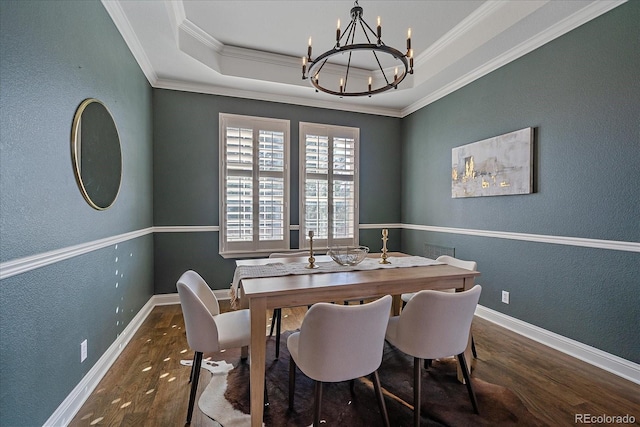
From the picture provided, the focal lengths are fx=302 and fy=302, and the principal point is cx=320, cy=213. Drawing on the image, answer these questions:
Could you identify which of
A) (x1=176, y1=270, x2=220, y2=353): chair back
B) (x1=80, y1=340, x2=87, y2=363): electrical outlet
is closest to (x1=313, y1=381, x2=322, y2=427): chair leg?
(x1=176, y1=270, x2=220, y2=353): chair back

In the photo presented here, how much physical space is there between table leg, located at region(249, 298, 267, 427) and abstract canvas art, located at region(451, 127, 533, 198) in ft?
9.00

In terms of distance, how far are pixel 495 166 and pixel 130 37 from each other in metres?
3.83

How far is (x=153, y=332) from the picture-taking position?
3006 millimetres

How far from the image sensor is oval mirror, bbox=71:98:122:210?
191 cm

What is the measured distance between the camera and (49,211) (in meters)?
1.60

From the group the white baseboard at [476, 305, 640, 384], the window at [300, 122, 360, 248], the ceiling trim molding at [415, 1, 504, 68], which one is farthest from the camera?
the window at [300, 122, 360, 248]

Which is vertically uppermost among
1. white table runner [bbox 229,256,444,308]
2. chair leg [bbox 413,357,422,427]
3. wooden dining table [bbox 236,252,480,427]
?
Answer: white table runner [bbox 229,256,444,308]

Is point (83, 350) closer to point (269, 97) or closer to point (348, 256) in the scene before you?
point (348, 256)

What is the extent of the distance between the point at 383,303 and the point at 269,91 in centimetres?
351

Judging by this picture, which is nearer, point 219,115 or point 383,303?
point 383,303

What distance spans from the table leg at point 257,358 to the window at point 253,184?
2.56 metres

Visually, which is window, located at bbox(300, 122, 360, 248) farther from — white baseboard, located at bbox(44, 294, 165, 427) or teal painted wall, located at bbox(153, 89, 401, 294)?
white baseboard, located at bbox(44, 294, 165, 427)

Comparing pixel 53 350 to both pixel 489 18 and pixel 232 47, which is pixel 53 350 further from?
pixel 489 18

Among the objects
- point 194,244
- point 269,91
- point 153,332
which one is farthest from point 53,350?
point 269,91
